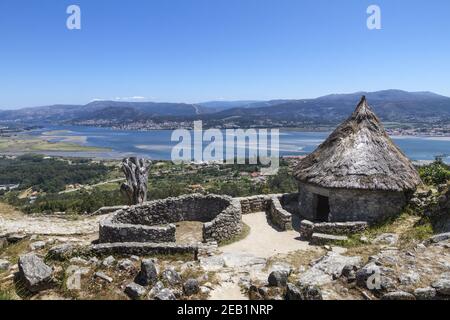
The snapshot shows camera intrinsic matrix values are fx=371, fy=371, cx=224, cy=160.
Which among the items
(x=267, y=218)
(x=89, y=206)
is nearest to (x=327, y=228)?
(x=267, y=218)

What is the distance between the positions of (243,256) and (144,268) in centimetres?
321

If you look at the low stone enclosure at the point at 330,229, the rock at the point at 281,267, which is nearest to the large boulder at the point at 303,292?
the rock at the point at 281,267

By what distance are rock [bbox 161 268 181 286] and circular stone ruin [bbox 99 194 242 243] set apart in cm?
345

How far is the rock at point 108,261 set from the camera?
25.7ft

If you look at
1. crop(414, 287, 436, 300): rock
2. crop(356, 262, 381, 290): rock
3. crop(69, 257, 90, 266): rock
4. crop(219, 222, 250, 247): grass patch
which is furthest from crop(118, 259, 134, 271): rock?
crop(414, 287, 436, 300): rock

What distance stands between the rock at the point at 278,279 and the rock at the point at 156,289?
200 centimetres

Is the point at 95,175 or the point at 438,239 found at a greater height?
the point at 438,239

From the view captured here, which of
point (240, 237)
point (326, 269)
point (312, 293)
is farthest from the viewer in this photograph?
point (240, 237)

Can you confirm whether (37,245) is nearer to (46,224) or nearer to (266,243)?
(46,224)

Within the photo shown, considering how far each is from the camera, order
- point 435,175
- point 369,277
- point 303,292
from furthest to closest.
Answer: point 435,175 → point 369,277 → point 303,292

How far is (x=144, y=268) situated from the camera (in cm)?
705

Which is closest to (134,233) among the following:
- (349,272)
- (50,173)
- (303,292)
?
(303,292)

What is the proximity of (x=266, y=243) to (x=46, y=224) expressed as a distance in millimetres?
8553

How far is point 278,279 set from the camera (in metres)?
6.74
